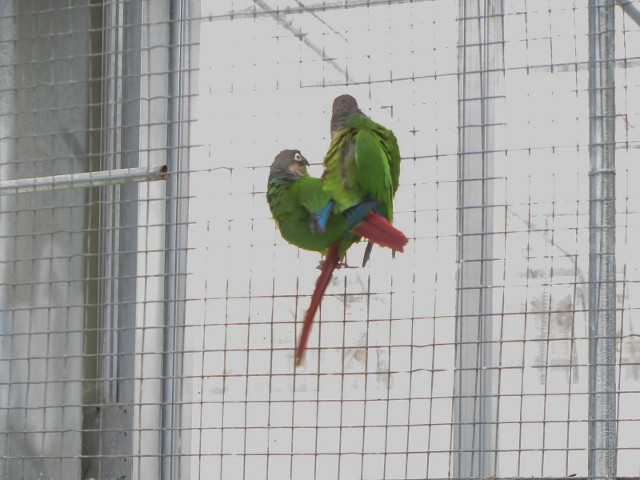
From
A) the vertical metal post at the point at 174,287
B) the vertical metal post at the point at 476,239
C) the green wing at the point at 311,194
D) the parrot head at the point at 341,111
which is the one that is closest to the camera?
the green wing at the point at 311,194

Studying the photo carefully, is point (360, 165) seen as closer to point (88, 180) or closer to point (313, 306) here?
point (313, 306)

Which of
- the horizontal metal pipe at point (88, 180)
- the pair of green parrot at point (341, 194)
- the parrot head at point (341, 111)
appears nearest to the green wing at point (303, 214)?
the pair of green parrot at point (341, 194)

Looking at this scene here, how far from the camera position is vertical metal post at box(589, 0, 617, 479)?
124 centimetres

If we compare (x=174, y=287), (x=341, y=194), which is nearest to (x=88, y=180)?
(x=174, y=287)

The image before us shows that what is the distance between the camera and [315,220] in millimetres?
1250

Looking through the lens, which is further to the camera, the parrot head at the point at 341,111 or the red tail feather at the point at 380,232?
the parrot head at the point at 341,111

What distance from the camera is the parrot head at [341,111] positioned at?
4.52 ft

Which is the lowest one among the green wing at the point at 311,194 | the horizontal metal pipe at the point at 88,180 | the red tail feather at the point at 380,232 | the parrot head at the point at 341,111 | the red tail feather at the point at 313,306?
the red tail feather at the point at 313,306

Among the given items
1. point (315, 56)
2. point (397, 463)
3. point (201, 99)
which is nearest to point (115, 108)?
point (201, 99)

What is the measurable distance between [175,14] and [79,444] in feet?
3.46

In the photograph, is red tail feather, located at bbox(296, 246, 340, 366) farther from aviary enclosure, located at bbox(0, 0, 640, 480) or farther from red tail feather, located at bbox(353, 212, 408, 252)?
aviary enclosure, located at bbox(0, 0, 640, 480)

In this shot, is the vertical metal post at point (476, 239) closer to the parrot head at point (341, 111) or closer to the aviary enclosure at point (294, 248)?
the aviary enclosure at point (294, 248)

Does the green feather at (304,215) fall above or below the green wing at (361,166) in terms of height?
below

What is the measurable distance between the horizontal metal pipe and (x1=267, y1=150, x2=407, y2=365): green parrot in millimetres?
246
